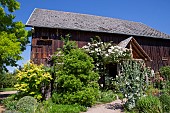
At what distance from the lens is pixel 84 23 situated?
66.6 feet

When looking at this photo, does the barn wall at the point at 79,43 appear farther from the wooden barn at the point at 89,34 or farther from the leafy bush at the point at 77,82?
the leafy bush at the point at 77,82

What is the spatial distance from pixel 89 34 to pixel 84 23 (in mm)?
1506

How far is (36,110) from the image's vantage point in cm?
988

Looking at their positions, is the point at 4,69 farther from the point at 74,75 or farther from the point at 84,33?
the point at 84,33

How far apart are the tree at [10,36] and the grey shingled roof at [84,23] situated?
6.77 ft

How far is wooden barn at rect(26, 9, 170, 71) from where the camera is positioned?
17750mm

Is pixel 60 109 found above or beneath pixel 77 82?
beneath

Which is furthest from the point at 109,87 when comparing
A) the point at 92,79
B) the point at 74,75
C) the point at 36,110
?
the point at 36,110

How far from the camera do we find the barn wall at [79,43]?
17.6 meters

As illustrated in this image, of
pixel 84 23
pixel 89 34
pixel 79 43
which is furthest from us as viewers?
pixel 84 23

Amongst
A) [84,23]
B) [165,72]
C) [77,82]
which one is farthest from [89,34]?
[77,82]

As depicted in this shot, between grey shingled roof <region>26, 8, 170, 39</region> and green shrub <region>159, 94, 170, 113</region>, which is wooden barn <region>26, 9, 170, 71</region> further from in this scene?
green shrub <region>159, 94, 170, 113</region>

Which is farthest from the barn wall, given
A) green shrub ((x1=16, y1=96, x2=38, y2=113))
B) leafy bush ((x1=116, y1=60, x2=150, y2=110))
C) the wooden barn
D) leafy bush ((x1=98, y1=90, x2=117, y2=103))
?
leafy bush ((x1=116, y1=60, x2=150, y2=110))

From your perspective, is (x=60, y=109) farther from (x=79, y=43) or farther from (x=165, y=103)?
(x=79, y=43)
